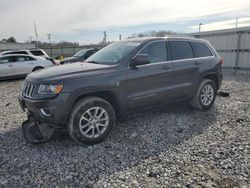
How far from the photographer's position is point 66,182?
2.88 meters

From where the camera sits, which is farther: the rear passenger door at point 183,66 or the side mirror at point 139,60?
the rear passenger door at point 183,66

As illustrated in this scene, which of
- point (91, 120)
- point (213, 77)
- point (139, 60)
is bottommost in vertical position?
point (91, 120)

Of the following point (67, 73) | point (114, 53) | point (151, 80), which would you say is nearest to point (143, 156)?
point (151, 80)

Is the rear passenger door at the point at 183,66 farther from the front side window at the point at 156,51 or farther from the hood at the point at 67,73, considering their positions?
the hood at the point at 67,73

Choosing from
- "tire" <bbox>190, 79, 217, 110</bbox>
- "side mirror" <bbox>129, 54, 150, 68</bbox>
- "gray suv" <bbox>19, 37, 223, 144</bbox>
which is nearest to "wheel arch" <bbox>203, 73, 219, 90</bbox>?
"tire" <bbox>190, 79, 217, 110</bbox>

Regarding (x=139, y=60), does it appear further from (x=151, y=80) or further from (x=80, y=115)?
(x=80, y=115)

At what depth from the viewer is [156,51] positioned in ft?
15.2

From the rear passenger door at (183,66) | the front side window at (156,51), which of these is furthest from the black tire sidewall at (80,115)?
the rear passenger door at (183,66)

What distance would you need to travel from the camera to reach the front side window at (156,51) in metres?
4.48

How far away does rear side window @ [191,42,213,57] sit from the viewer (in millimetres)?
5382

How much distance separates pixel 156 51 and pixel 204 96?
73.6 inches

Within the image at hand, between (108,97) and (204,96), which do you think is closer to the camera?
(108,97)

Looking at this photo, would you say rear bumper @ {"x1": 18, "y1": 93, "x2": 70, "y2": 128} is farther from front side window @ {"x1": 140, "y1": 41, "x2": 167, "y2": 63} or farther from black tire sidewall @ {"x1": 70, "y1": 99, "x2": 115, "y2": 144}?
front side window @ {"x1": 140, "y1": 41, "x2": 167, "y2": 63}

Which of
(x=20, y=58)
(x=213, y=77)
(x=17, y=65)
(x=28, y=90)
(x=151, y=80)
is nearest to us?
(x=28, y=90)
